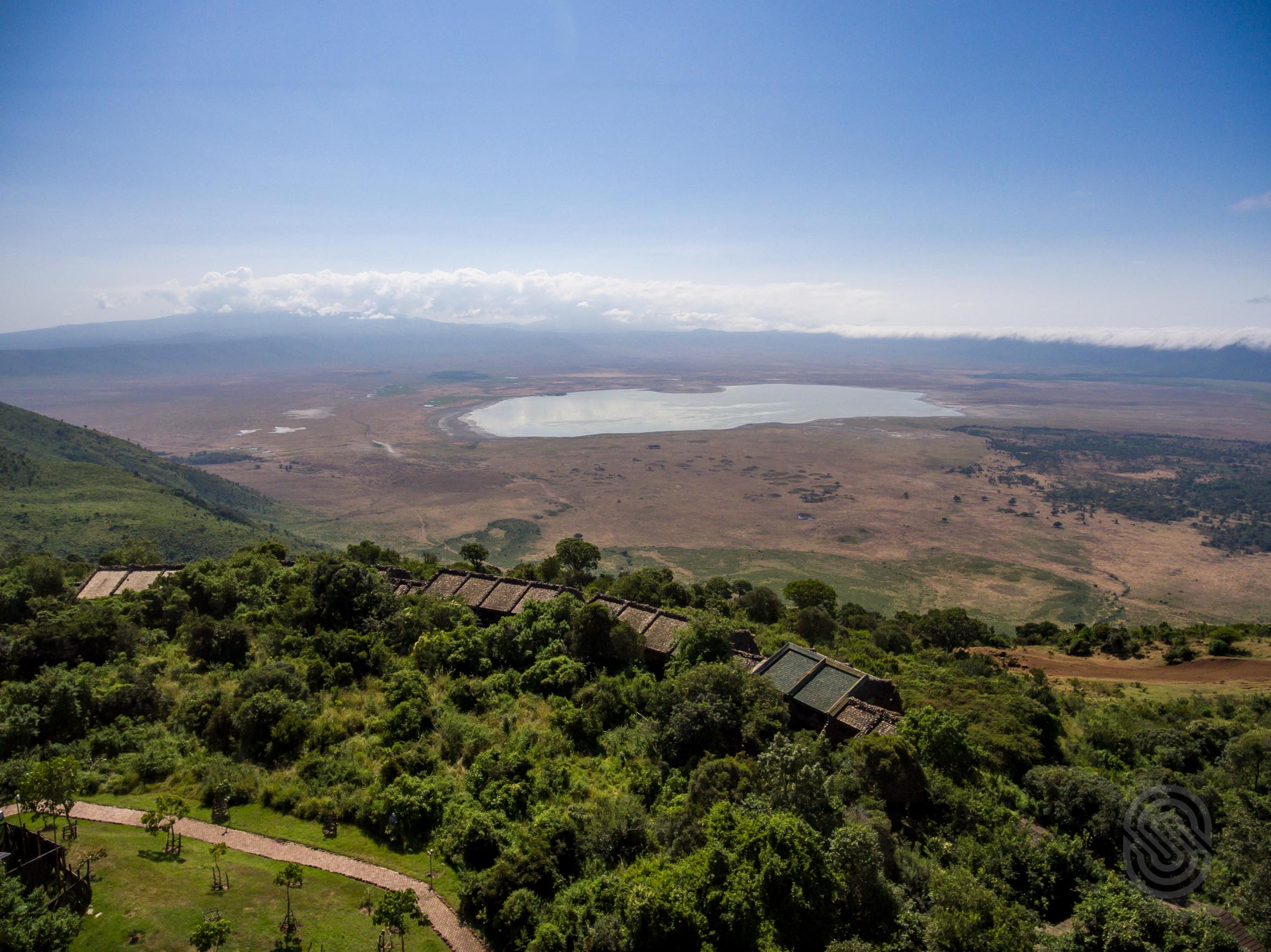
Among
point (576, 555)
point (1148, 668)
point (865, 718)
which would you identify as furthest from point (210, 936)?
point (1148, 668)

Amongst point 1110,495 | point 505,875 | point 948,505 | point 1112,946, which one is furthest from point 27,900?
point 1110,495

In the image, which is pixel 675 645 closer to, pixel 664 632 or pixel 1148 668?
pixel 664 632

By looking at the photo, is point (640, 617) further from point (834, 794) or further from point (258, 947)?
point (258, 947)

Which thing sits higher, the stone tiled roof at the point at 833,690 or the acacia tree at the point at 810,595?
the stone tiled roof at the point at 833,690

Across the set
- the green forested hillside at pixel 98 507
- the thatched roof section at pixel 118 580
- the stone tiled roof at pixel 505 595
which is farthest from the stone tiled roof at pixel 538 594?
the green forested hillside at pixel 98 507

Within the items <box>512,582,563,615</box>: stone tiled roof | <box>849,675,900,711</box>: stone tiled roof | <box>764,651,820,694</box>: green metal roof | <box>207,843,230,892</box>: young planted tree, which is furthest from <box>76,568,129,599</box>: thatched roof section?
<box>849,675,900,711</box>: stone tiled roof

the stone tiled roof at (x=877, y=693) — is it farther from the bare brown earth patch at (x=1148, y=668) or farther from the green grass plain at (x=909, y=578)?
the green grass plain at (x=909, y=578)
